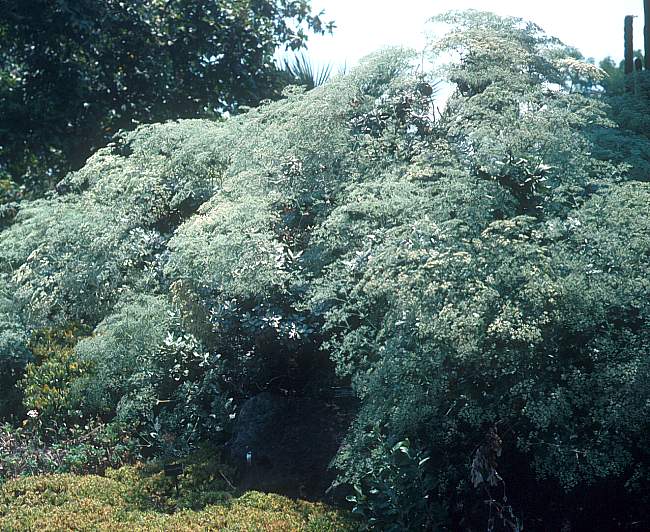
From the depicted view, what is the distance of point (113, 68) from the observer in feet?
47.0

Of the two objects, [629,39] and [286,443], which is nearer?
[286,443]

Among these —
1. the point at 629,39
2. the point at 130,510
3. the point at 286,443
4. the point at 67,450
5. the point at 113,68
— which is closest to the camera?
the point at 130,510

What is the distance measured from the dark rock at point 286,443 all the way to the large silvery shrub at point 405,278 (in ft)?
1.30

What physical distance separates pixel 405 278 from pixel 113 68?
1082cm

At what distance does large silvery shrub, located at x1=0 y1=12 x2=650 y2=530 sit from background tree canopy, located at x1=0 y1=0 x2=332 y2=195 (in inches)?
222

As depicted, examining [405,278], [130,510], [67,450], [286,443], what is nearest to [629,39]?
[286,443]

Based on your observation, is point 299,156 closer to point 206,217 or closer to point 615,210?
point 206,217

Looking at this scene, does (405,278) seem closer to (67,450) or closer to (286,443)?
(286,443)

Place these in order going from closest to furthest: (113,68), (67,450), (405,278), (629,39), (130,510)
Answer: (405,278) < (130,510) < (67,450) < (629,39) < (113,68)

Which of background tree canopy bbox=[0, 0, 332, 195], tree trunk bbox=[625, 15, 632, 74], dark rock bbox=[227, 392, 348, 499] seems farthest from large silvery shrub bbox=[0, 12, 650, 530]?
background tree canopy bbox=[0, 0, 332, 195]

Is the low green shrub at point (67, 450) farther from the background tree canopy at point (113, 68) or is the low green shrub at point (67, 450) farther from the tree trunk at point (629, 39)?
the tree trunk at point (629, 39)

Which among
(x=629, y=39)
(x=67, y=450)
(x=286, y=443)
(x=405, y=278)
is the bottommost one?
(x=67, y=450)

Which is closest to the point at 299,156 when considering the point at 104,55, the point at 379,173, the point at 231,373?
the point at 379,173

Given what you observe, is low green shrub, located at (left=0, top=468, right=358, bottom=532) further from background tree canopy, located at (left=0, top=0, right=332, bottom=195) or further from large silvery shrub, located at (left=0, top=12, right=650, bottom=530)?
background tree canopy, located at (left=0, top=0, right=332, bottom=195)
